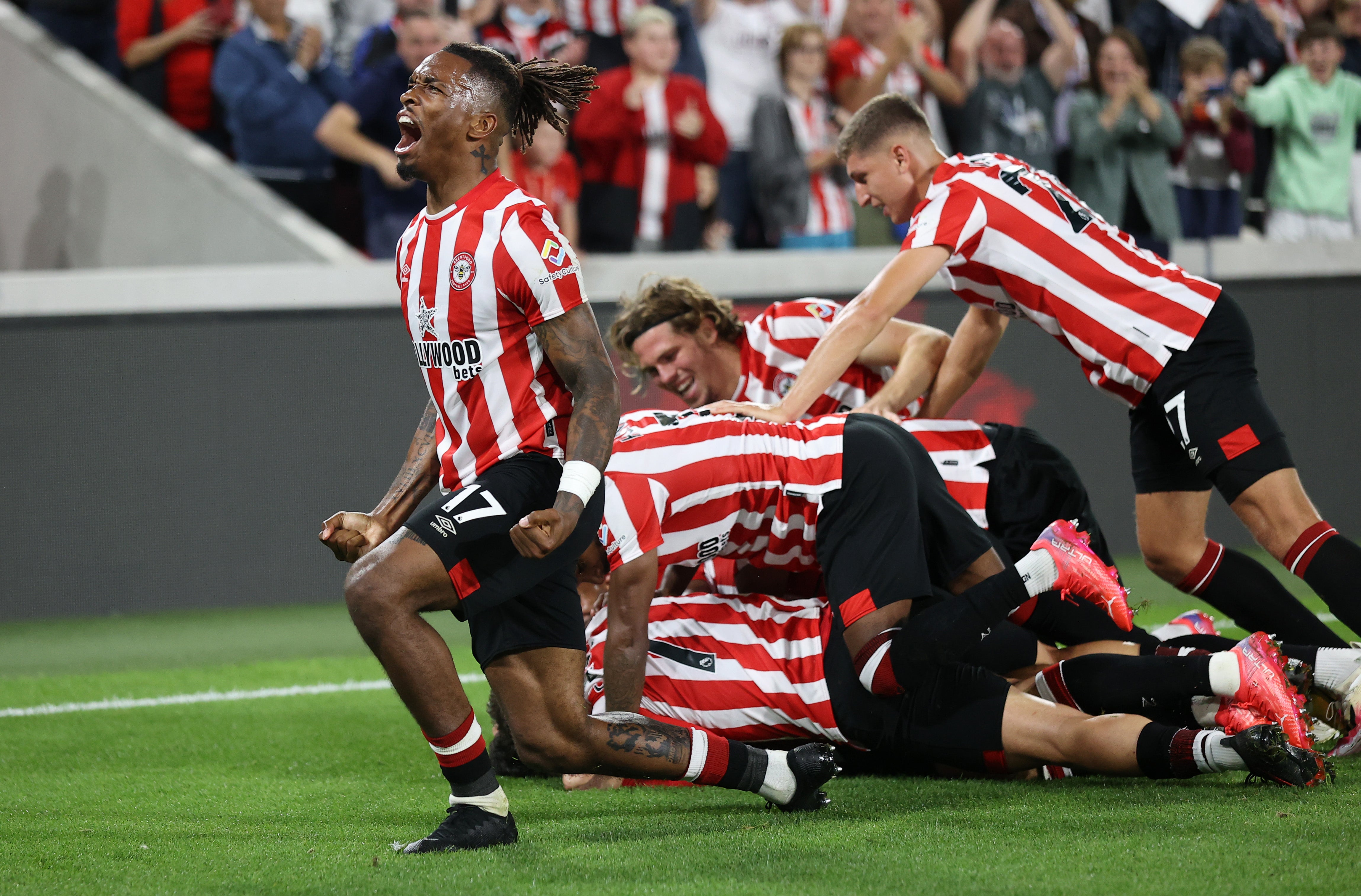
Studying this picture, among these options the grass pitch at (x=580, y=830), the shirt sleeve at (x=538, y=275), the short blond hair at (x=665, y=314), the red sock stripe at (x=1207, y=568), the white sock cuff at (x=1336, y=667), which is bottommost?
the grass pitch at (x=580, y=830)

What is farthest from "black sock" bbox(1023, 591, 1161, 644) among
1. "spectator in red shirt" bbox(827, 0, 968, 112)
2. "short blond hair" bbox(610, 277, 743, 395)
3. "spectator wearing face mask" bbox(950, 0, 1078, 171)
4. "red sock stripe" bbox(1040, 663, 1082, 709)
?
"spectator wearing face mask" bbox(950, 0, 1078, 171)

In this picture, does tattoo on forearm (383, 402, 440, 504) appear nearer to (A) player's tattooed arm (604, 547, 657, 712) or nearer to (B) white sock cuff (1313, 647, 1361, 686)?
(A) player's tattooed arm (604, 547, 657, 712)

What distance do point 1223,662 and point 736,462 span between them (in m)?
1.42

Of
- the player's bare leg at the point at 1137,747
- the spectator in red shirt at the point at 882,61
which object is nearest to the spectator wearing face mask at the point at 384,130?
the spectator in red shirt at the point at 882,61

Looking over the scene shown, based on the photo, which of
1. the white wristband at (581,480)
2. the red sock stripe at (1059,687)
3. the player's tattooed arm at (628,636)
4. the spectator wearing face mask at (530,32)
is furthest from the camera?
the spectator wearing face mask at (530,32)

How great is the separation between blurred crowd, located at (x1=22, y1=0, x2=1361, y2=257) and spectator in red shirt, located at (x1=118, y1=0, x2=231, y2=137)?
0.04 ft

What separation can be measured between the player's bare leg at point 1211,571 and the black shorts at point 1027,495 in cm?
20

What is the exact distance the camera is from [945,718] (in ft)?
12.6

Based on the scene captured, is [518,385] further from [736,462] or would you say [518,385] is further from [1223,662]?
[1223,662]

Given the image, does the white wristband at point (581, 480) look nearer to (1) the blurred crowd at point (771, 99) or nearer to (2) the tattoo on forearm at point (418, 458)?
(2) the tattoo on forearm at point (418, 458)

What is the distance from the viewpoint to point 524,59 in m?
8.51

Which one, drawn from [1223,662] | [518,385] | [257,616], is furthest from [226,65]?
[1223,662]

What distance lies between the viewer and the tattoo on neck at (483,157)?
11.5 feet

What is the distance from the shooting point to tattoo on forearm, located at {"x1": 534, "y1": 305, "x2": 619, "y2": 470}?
129 inches
